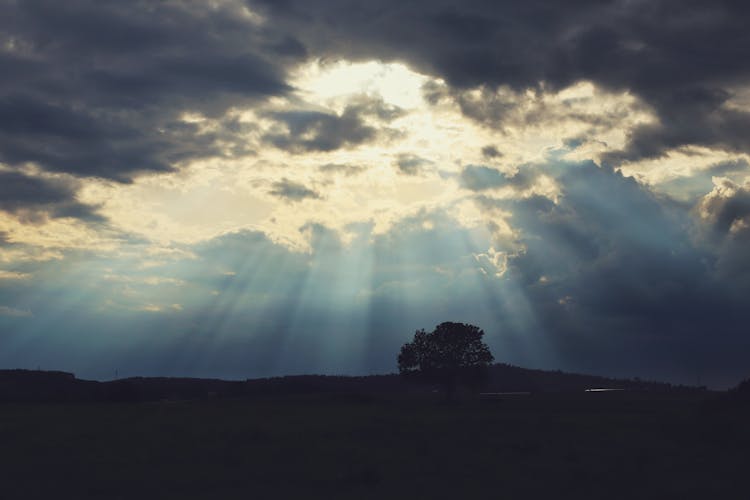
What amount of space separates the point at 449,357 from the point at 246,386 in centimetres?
6407

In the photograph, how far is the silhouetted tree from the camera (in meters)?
113

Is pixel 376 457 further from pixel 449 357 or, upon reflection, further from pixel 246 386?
pixel 246 386

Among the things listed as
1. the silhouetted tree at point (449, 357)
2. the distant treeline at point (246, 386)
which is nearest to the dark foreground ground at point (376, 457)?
the silhouetted tree at point (449, 357)

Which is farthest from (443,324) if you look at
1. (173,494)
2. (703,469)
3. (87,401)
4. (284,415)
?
(173,494)

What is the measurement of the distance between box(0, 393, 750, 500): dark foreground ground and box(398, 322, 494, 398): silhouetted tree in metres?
40.1

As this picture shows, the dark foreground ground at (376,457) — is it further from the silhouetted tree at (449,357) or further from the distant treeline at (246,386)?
the distant treeline at (246,386)

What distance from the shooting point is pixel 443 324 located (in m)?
116

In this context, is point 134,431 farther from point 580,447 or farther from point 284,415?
point 580,447

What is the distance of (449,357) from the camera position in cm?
11388

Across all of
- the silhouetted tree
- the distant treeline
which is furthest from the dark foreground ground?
the distant treeline

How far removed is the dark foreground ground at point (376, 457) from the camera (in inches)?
1419

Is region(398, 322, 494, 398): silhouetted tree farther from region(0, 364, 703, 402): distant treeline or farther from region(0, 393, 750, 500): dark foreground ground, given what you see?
region(0, 393, 750, 500): dark foreground ground

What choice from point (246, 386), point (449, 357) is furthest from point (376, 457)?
point (246, 386)

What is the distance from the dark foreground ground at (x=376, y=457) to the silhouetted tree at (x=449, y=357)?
132ft
